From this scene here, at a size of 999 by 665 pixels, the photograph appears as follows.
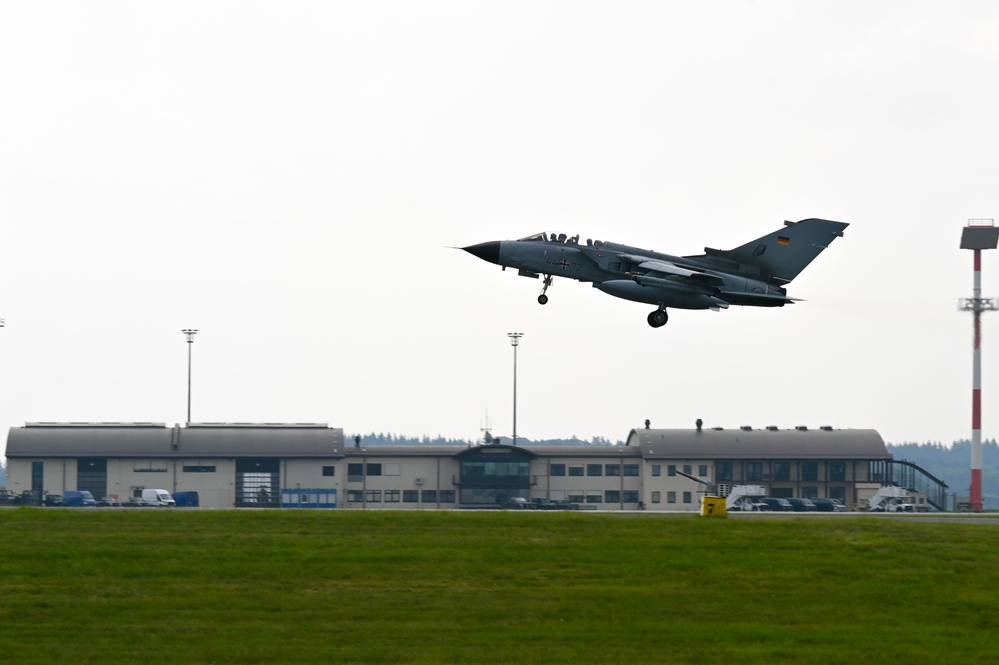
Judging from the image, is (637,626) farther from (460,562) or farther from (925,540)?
(925,540)

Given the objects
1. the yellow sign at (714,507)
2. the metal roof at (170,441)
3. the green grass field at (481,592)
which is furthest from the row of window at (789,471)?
the green grass field at (481,592)

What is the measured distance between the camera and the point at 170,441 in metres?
→ 90.6

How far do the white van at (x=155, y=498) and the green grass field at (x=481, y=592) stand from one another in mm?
44896

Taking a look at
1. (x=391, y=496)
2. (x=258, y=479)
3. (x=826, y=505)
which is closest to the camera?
(x=826, y=505)

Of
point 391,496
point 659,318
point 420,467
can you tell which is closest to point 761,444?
point 420,467

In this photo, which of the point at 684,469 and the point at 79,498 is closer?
the point at 79,498

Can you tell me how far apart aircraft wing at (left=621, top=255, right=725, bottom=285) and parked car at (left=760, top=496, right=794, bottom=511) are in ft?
129

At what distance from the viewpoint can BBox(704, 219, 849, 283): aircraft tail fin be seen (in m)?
48.2

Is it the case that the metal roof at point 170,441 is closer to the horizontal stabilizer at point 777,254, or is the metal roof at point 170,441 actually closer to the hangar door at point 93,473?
the hangar door at point 93,473

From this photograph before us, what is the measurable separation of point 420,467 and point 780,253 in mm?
47023

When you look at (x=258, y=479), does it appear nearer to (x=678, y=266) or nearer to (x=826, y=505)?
(x=826, y=505)

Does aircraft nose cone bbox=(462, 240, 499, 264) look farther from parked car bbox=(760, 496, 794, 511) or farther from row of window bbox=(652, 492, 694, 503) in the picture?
row of window bbox=(652, 492, 694, 503)

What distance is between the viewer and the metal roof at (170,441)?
90.0 metres

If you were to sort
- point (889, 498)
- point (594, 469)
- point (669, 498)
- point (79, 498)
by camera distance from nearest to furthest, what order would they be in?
point (79, 498) < point (889, 498) < point (669, 498) < point (594, 469)
